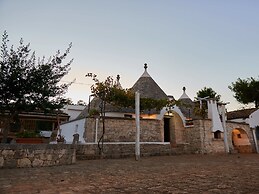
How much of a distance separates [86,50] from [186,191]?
40.4 ft

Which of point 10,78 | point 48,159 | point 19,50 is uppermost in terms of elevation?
point 19,50

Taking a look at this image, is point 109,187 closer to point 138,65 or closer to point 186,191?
point 186,191

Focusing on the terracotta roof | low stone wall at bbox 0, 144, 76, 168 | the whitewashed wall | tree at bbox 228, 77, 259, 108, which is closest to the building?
the whitewashed wall

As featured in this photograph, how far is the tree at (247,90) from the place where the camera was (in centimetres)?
2852

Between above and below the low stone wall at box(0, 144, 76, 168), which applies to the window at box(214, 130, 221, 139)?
above

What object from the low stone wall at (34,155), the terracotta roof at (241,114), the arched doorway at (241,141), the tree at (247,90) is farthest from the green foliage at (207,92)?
the low stone wall at (34,155)

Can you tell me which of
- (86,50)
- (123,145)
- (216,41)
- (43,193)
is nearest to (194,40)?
(216,41)

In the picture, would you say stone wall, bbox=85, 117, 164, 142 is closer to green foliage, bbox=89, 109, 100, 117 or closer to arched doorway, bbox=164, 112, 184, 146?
green foliage, bbox=89, 109, 100, 117

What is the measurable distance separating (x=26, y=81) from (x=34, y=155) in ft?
9.72

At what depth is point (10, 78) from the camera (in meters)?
7.95

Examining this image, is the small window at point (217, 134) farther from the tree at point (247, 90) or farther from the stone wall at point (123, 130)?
the tree at point (247, 90)

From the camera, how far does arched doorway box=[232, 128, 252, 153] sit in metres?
18.6

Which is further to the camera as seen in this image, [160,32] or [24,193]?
[160,32]

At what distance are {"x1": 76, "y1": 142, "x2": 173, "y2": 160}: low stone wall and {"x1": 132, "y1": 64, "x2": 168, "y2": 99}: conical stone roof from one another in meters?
5.49
